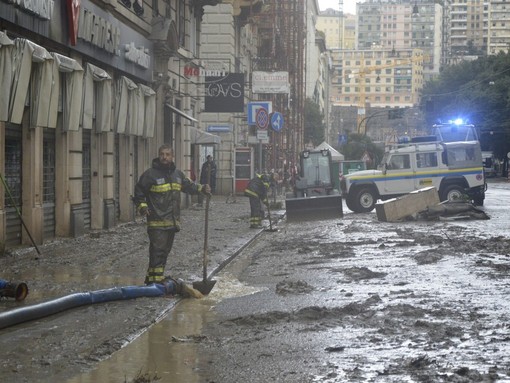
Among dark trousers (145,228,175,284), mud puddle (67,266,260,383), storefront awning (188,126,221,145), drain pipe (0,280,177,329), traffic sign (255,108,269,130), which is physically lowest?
mud puddle (67,266,260,383)

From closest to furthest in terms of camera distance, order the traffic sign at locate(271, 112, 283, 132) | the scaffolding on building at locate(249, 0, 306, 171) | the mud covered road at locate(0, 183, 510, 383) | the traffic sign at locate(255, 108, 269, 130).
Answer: the mud covered road at locate(0, 183, 510, 383) → the traffic sign at locate(255, 108, 269, 130) → the traffic sign at locate(271, 112, 283, 132) → the scaffolding on building at locate(249, 0, 306, 171)

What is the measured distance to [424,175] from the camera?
3366cm

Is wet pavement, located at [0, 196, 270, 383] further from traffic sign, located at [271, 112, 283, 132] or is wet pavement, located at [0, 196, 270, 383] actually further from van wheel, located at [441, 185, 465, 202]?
traffic sign, located at [271, 112, 283, 132]

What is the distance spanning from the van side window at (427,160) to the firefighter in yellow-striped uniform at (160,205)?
22.7 metres

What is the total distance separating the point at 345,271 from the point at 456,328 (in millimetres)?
5466

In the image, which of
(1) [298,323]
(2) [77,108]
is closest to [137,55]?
(2) [77,108]

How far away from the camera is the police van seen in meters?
33.5

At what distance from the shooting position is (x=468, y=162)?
111ft

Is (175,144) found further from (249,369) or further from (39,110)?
(249,369)

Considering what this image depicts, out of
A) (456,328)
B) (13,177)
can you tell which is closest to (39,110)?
(13,177)

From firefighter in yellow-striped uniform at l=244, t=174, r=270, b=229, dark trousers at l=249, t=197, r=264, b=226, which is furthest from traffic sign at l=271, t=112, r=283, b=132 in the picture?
dark trousers at l=249, t=197, r=264, b=226

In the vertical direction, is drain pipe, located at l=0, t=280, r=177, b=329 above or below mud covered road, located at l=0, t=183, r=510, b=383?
above

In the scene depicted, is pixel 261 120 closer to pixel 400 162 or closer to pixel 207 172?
pixel 400 162

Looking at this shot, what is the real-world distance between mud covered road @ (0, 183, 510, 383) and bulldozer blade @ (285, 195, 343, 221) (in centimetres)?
1170
